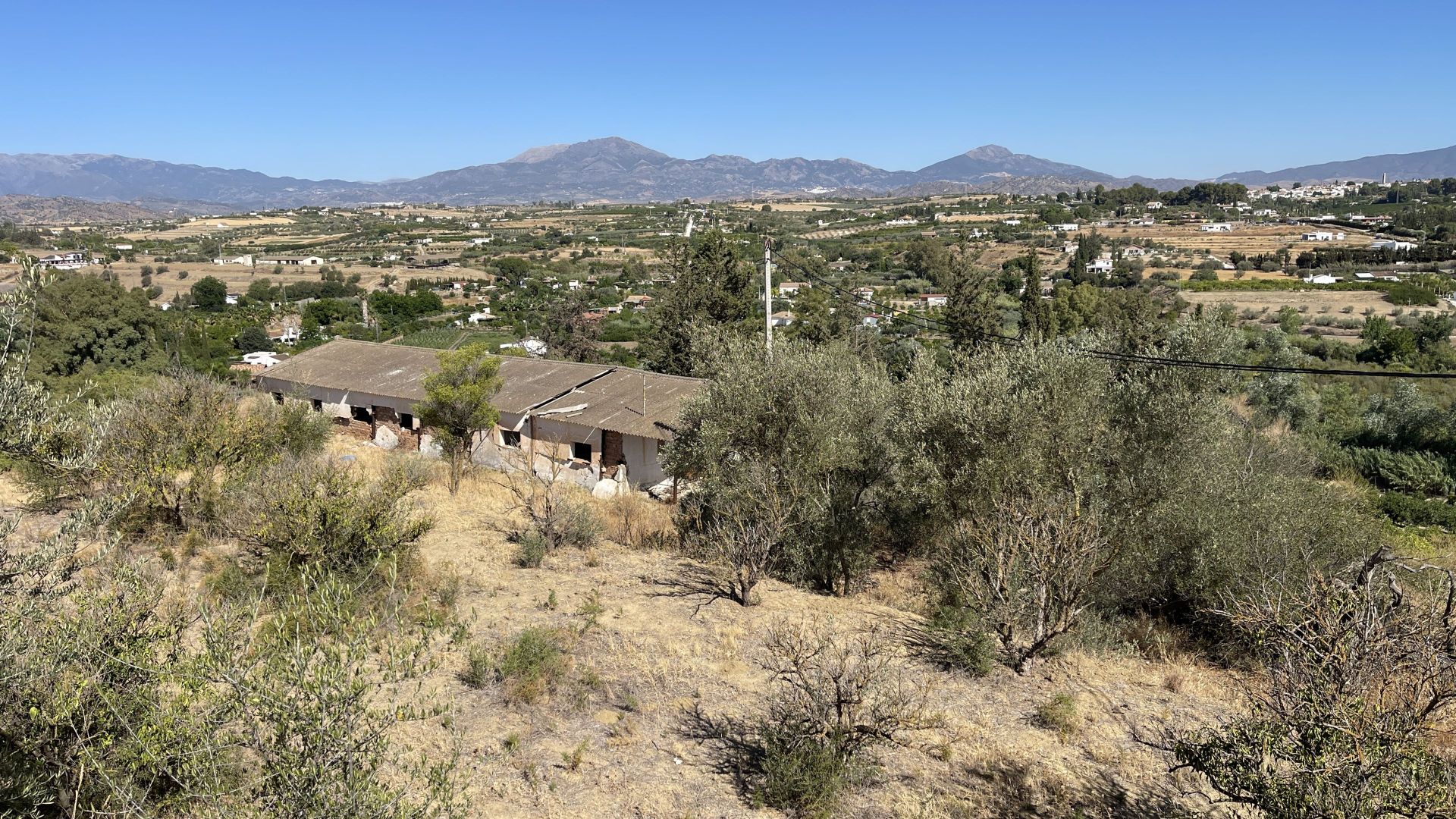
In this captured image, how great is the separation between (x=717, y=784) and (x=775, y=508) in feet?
17.6

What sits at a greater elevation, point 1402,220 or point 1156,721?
point 1402,220

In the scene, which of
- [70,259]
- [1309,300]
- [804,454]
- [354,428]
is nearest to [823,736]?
[804,454]

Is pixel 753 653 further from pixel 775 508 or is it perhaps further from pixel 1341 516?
pixel 1341 516

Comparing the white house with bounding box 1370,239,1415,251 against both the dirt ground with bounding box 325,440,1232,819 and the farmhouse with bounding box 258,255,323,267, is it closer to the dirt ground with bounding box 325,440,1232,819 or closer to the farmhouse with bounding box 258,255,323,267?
the dirt ground with bounding box 325,440,1232,819

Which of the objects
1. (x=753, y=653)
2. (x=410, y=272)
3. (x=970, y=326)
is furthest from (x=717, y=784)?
(x=410, y=272)

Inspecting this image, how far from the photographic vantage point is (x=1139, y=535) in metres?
12.1

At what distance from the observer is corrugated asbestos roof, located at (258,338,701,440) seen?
22453 millimetres

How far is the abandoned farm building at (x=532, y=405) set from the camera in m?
22.0

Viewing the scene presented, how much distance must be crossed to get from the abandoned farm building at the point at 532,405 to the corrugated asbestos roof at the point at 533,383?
3 cm

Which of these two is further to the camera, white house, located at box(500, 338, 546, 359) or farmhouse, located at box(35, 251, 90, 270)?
farmhouse, located at box(35, 251, 90, 270)

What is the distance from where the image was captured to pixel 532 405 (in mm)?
23547

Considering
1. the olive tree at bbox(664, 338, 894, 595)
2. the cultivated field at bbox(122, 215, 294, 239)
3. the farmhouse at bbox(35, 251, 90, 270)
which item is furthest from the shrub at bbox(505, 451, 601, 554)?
the cultivated field at bbox(122, 215, 294, 239)

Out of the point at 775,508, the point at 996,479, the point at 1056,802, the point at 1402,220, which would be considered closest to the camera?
the point at 1056,802

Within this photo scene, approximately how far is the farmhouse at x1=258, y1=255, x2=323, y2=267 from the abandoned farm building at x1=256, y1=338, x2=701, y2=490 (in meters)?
80.5
